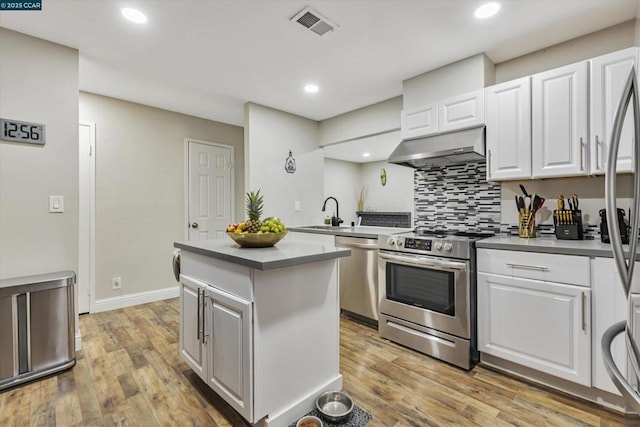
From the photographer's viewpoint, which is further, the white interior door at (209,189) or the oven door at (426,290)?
the white interior door at (209,189)

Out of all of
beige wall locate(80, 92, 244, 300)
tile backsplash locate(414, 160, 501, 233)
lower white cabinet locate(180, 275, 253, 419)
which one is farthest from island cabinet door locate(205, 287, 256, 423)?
beige wall locate(80, 92, 244, 300)

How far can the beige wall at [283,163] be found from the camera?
380cm

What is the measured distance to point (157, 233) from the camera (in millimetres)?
3947

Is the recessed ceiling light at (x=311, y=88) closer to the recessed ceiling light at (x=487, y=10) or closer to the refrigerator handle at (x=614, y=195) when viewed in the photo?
the recessed ceiling light at (x=487, y=10)

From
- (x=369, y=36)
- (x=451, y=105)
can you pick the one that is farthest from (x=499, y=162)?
(x=369, y=36)

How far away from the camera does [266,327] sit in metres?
1.57

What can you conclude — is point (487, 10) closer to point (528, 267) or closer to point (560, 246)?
point (560, 246)

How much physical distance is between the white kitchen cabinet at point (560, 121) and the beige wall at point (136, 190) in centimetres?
389

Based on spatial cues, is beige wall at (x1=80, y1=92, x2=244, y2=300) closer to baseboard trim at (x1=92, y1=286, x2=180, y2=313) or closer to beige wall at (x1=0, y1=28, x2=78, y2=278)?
baseboard trim at (x1=92, y1=286, x2=180, y2=313)

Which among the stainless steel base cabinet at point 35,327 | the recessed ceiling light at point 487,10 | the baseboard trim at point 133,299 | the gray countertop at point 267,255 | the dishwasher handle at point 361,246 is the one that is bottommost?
the baseboard trim at point 133,299

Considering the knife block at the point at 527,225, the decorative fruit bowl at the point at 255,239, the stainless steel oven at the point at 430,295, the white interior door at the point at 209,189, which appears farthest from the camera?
the white interior door at the point at 209,189

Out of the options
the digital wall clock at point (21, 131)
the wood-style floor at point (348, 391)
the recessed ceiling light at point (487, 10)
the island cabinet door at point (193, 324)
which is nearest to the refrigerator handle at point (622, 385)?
the wood-style floor at point (348, 391)

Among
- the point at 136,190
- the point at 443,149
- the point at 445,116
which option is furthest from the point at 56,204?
the point at 445,116

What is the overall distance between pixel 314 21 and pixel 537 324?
2.50 m
